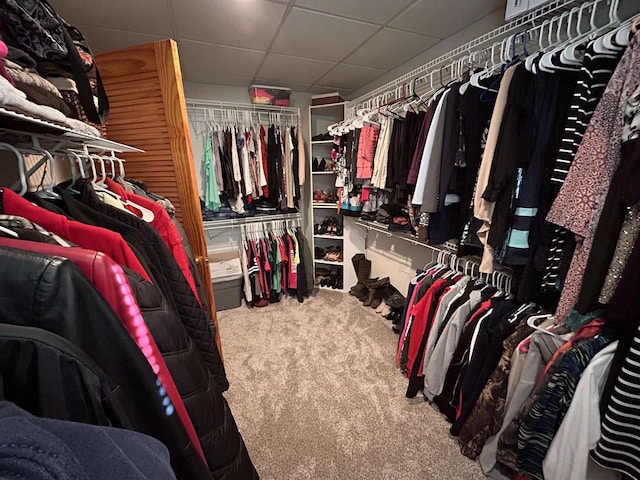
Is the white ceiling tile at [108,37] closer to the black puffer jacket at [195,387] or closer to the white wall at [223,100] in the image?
the white wall at [223,100]

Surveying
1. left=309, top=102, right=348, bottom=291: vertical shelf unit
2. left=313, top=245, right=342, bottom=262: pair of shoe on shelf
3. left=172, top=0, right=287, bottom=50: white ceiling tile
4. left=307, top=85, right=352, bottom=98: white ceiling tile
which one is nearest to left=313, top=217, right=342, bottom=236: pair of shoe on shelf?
left=309, top=102, right=348, bottom=291: vertical shelf unit

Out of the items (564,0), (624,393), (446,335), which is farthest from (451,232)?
(564,0)

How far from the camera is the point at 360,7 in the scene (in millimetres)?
1511

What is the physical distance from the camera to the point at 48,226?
2.07 ft

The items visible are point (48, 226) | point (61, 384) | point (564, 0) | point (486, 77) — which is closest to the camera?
point (61, 384)

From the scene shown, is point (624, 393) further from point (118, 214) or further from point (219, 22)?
point (219, 22)

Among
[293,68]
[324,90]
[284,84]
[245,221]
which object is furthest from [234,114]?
[245,221]

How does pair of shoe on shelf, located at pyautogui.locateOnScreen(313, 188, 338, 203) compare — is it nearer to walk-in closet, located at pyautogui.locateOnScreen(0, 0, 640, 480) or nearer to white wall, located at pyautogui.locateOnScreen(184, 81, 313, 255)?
white wall, located at pyautogui.locateOnScreen(184, 81, 313, 255)

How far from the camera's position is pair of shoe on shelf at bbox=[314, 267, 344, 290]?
3150mm

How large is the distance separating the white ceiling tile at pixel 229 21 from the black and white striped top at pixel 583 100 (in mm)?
1417

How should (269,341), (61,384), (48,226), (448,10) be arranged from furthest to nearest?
(269,341) → (448,10) → (48,226) → (61,384)

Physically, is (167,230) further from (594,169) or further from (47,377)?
(594,169)

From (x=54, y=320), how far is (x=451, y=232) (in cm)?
157

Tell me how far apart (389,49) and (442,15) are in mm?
490
